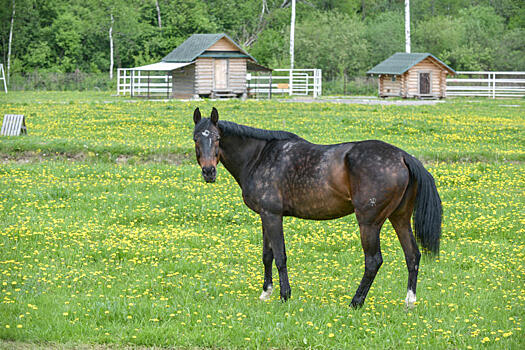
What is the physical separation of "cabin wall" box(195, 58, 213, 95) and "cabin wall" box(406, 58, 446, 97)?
1591 cm

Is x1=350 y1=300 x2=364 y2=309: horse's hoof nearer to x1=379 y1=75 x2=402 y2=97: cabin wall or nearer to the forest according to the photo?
x1=379 y1=75 x2=402 y2=97: cabin wall

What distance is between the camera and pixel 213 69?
52.4 m

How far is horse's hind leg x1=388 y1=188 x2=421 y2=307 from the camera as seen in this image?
A: 328 inches

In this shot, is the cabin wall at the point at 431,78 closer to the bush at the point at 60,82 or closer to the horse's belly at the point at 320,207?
the bush at the point at 60,82

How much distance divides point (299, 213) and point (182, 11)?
75116 millimetres

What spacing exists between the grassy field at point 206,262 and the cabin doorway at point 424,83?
33.1 meters

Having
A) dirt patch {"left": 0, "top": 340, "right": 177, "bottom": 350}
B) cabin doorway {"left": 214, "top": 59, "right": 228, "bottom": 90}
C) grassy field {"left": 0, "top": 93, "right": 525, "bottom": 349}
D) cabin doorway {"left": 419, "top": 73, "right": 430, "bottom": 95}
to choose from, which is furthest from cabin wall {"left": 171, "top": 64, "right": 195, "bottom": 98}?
dirt patch {"left": 0, "top": 340, "right": 177, "bottom": 350}

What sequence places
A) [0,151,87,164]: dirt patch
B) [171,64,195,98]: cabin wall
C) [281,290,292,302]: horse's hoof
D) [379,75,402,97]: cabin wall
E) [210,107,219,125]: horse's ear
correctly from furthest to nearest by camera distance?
[379,75,402,97]: cabin wall < [171,64,195,98]: cabin wall < [0,151,87,164]: dirt patch < [210,107,219,125]: horse's ear < [281,290,292,302]: horse's hoof

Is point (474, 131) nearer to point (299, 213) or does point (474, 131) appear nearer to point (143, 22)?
point (299, 213)

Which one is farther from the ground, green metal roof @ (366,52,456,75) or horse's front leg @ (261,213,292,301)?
green metal roof @ (366,52,456,75)

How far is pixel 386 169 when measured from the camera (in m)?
7.98

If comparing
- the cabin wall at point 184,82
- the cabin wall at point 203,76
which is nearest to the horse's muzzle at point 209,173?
the cabin wall at point 203,76

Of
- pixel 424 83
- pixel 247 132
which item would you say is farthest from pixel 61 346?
pixel 424 83

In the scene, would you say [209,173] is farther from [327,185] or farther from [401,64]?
[401,64]
